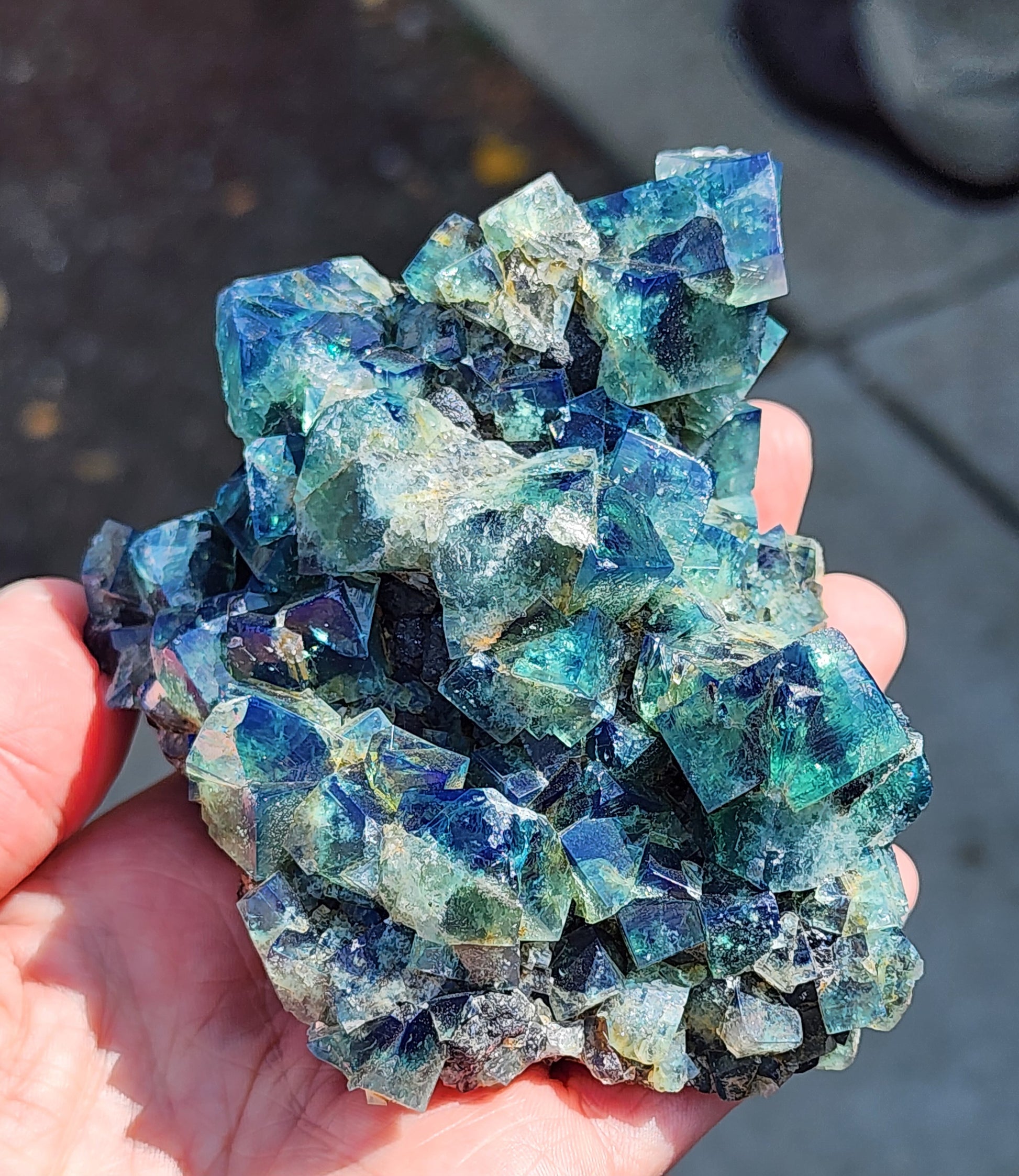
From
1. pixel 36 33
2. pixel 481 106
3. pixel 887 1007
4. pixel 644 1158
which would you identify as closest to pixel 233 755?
pixel 644 1158

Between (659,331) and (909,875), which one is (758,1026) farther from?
(659,331)

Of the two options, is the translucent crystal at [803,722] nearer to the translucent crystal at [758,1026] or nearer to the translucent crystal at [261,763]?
the translucent crystal at [758,1026]

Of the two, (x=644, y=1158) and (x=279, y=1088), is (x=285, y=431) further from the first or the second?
(x=644, y=1158)

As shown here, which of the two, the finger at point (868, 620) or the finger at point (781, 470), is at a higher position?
the finger at point (781, 470)

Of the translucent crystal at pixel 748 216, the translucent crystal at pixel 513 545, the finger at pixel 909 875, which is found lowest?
the finger at pixel 909 875

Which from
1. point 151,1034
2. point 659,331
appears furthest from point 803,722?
point 151,1034

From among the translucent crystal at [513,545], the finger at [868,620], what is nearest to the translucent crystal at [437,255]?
the translucent crystal at [513,545]
